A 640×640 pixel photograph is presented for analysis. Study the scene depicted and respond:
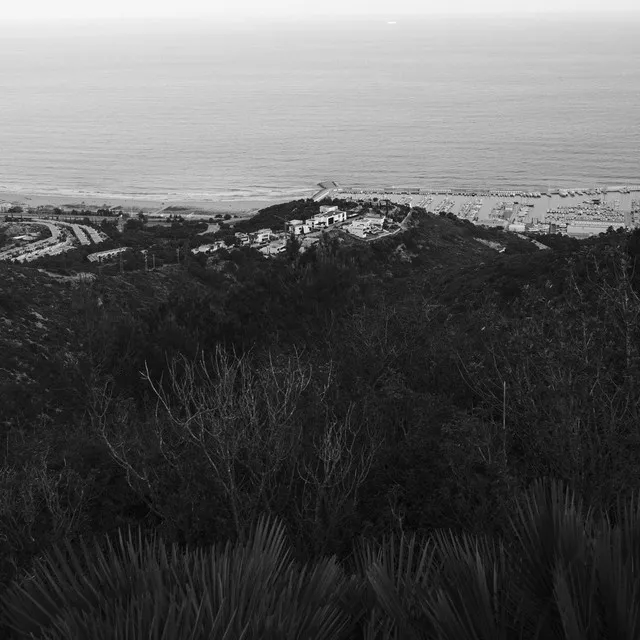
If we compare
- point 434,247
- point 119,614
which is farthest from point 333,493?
point 434,247

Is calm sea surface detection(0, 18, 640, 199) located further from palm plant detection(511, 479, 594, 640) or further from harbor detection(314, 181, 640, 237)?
palm plant detection(511, 479, 594, 640)

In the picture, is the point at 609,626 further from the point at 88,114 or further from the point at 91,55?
the point at 91,55

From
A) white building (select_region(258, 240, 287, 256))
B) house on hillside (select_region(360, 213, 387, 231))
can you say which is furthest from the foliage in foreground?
→ house on hillside (select_region(360, 213, 387, 231))

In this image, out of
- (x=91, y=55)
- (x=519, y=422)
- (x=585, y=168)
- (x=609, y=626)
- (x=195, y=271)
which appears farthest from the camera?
(x=91, y=55)

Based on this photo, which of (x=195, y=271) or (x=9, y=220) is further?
(x=9, y=220)

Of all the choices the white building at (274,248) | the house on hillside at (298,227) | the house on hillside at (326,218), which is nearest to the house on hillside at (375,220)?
the house on hillside at (326,218)

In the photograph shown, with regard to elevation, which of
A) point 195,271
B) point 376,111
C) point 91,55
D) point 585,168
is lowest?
point 195,271

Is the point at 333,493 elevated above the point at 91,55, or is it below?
below
